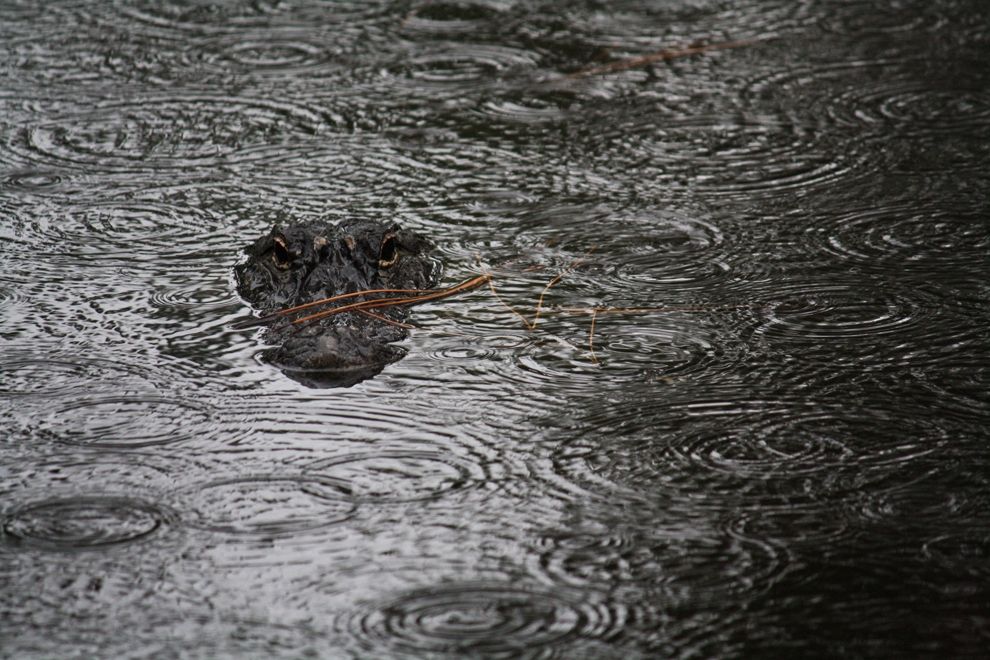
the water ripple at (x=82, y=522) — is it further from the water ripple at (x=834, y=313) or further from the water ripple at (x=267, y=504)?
the water ripple at (x=834, y=313)

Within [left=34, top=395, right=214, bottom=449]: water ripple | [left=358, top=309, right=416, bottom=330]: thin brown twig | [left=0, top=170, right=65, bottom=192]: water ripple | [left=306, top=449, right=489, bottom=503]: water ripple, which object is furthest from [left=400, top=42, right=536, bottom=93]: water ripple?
[left=306, top=449, right=489, bottom=503]: water ripple

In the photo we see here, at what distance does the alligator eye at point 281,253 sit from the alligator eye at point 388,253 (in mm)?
365

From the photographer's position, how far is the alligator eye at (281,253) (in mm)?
5215

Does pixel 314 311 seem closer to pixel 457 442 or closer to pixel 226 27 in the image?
pixel 457 442

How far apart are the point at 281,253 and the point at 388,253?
43 cm

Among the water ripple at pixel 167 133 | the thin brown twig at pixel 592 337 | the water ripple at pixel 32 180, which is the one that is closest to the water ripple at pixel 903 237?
the thin brown twig at pixel 592 337

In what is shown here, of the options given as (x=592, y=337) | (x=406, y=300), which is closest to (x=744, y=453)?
(x=592, y=337)

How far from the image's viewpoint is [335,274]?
5215 mm

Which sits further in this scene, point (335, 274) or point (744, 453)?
point (335, 274)

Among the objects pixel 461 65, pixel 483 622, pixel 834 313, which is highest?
pixel 461 65

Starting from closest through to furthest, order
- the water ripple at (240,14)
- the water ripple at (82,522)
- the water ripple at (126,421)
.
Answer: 1. the water ripple at (82,522)
2. the water ripple at (126,421)
3. the water ripple at (240,14)

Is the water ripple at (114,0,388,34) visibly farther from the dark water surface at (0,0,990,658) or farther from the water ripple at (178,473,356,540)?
the water ripple at (178,473,356,540)

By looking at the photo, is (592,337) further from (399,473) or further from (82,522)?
(82,522)

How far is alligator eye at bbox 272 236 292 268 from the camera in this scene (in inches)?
205
